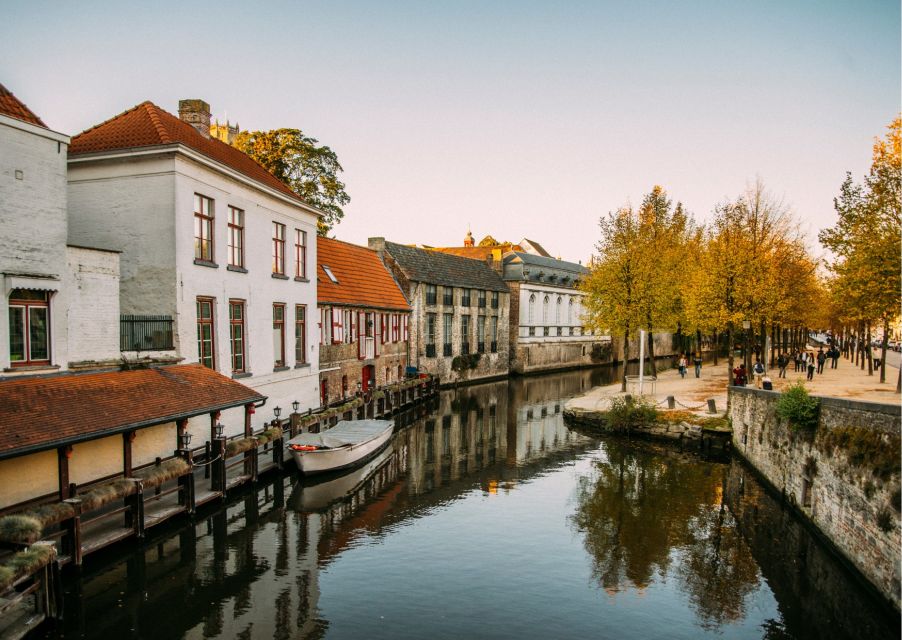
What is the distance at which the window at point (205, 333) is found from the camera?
17.3 metres

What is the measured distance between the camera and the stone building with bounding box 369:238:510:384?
37625mm

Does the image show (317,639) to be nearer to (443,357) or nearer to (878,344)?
(443,357)

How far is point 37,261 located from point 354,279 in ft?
62.8

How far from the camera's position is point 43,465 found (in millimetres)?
12023

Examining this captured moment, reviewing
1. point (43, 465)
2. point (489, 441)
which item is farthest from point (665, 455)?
point (43, 465)

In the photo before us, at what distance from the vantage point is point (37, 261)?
12422mm

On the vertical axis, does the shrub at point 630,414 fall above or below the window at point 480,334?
below

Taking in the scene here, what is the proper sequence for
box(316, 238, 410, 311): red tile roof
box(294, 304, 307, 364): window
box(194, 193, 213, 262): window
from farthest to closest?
box(316, 238, 410, 311): red tile roof
box(294, 304, 307, 364): window
box(194, 193, 213, 262): window

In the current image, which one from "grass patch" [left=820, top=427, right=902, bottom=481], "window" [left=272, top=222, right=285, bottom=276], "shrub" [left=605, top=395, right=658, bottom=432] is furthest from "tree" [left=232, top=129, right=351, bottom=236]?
"grass patch" [left=820, top=427, right=902, bottom=481]

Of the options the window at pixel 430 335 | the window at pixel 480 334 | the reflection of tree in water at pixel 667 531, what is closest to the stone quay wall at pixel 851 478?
the reflection of tree in water at pixel 667 531

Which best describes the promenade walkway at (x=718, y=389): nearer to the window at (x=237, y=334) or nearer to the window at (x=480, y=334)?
the window at (x=480, y=334)

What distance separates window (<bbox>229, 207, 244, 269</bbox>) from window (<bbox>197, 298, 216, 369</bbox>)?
177 cm

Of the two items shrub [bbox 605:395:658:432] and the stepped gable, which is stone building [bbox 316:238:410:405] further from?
shrub [bbox 605:395:658:432]

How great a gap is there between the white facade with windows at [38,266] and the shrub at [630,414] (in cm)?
1879
